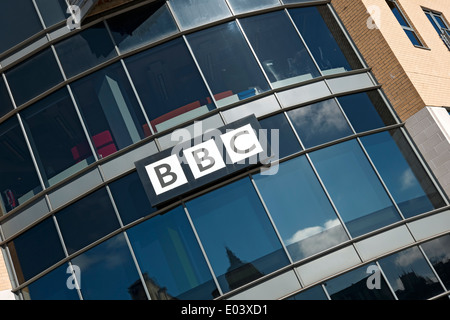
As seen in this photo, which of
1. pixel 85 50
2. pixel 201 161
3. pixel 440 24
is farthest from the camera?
pixel 440 24

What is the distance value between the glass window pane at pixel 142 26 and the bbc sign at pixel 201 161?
300 centimetres

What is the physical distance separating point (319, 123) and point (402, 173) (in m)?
2.29

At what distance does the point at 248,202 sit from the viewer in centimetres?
1310

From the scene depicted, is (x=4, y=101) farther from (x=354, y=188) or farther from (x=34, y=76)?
(x=354, y=188)

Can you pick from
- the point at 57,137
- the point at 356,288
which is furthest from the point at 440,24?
the point at 57,137

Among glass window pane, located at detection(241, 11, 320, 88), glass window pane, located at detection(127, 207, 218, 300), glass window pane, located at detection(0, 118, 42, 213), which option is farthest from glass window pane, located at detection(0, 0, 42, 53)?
glass window pane, located at detection(127, 207, 218, 300)

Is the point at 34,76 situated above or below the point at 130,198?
above

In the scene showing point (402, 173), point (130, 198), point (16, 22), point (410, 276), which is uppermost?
point (16, 22)

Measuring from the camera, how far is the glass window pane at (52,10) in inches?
604

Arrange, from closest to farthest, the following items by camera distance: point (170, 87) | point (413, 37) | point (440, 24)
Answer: point (170, 87), point (413, 37), point (440, 24)

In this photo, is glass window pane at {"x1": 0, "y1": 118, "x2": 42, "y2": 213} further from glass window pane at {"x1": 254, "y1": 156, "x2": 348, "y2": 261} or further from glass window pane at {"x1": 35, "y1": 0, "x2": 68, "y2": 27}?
glass window pane at {"x1": 254, "y1": 156, "x2": 348, "y2": 261}

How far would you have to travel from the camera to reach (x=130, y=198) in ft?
44.7

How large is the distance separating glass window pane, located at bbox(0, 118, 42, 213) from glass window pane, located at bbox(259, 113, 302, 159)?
581 centimetres
